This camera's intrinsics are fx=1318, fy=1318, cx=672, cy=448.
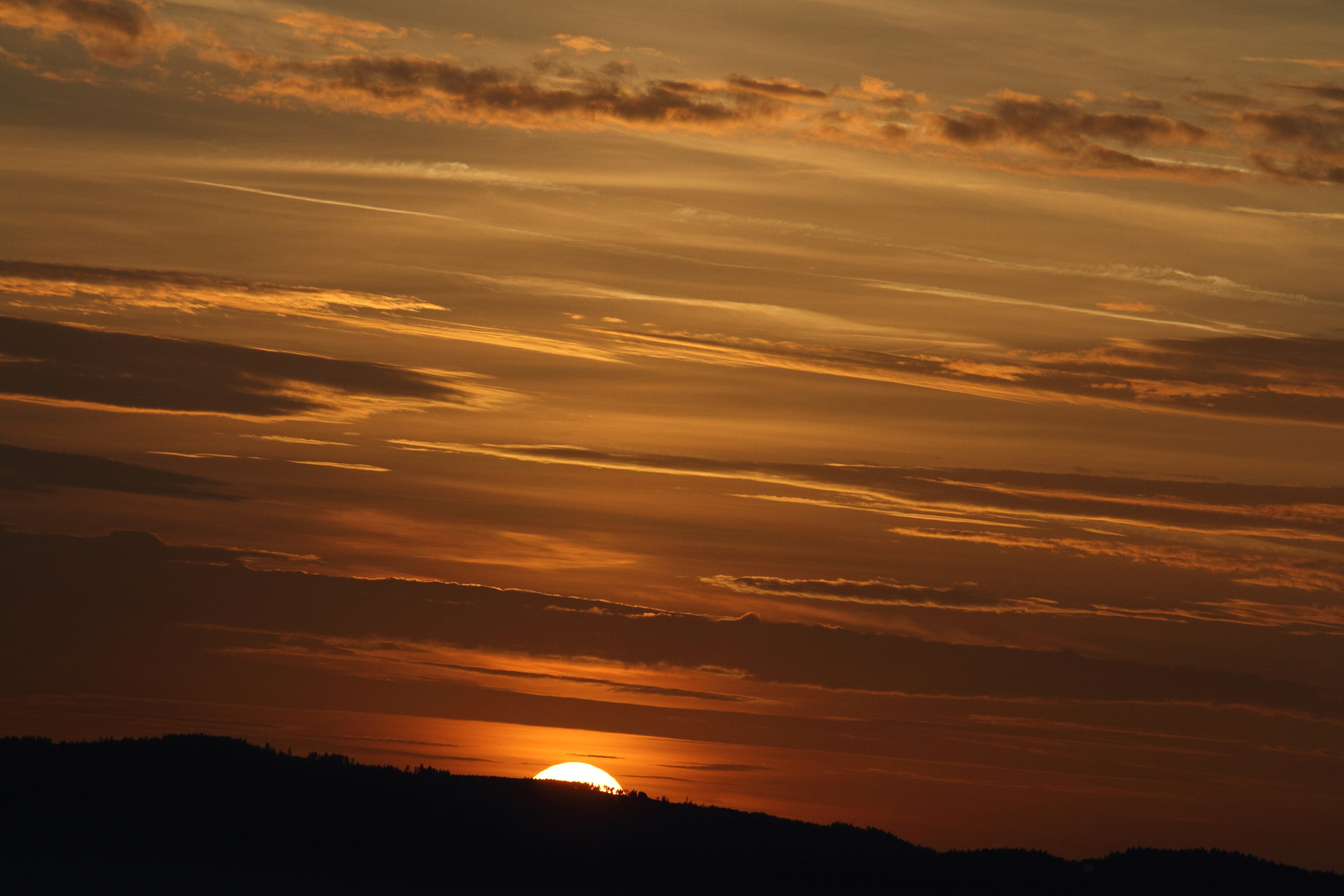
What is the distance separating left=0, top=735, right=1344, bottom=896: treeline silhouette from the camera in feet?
85.7

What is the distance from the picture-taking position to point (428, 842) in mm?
28812

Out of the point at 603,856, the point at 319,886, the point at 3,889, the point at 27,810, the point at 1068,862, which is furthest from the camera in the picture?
the point at 1068,862

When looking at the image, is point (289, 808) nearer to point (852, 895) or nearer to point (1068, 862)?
point (852, 895)

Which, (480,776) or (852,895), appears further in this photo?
(480,776)

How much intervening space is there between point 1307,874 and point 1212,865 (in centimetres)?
232

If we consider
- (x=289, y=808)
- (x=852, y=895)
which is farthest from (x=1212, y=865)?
(x=289, y=808)

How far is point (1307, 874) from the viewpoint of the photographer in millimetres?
33375

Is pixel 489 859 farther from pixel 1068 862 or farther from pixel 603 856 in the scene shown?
pixel 1068 862

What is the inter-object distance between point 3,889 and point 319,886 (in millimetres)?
5614

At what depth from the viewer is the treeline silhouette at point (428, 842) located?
1028 inches

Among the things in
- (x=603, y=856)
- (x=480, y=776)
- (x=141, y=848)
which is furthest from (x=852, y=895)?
(x=141, y=848)

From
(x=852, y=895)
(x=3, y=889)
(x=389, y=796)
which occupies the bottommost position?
(x=3, y=889)

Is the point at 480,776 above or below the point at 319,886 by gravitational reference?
above

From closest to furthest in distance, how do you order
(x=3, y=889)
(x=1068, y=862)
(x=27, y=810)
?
(x=3, y=889), (x=27, y=810), (x=1068, y=862)
